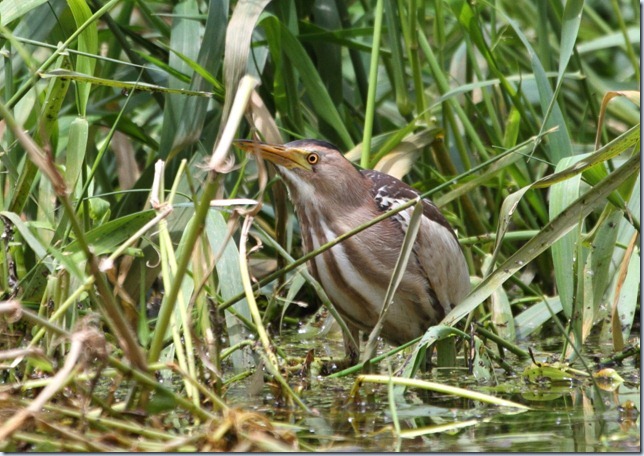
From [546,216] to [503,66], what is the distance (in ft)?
2.74

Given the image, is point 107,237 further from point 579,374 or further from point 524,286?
point 524,286

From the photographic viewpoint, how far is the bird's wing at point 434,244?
A: 3.31 meters

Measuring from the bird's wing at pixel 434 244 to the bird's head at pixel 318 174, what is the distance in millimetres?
118

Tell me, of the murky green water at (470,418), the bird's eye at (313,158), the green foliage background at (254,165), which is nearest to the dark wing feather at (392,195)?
the green foliage background at (254,165)

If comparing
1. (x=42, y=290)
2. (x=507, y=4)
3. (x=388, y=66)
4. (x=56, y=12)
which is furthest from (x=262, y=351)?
(x=507, y=4)

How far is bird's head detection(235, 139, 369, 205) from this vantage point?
3227mm

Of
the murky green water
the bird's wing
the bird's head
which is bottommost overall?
the murky green water

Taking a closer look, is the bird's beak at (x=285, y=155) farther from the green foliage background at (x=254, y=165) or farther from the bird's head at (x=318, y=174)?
the green foliage background at (x=254, y=165)

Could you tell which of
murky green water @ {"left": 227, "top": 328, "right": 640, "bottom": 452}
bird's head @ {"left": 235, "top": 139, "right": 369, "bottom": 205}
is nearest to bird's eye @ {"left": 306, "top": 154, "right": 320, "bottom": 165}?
bird's head @ {"left": 235, "top": 139, "right": 369, "bottom": 205}

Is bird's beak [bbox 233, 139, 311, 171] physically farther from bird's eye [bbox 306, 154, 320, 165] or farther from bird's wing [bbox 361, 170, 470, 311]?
bird's wing [bbox 361, 170, 470, 311]

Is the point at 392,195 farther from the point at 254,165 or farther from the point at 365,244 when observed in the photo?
the point at 254,165

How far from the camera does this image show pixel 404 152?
12.6 feet

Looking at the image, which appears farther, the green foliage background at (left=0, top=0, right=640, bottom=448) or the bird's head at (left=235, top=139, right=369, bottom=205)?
the bird's head at (left=235, top=139, right=369, bottom=205)

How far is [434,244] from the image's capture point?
10.9ft
